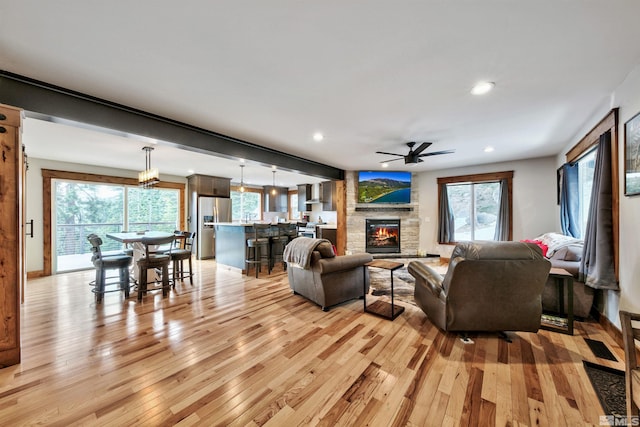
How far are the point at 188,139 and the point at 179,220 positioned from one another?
4.79 metres

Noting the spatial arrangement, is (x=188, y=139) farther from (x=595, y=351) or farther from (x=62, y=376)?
(x=595, y=351)

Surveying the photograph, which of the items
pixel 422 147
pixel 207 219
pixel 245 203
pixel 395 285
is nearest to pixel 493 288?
pixel 395 285

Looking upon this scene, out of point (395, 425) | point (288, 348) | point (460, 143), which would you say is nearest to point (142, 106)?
point (288, 348)

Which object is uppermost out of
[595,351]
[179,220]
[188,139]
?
[188,139]

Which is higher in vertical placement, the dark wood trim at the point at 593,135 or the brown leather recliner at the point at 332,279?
the dark wood trim at the point at 593,135

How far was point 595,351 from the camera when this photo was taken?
7.50ft

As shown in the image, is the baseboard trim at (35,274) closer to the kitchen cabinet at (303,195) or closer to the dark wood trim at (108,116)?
the dark wood trim at (108,116)

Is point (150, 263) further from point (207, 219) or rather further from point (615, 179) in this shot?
point (615, 179)

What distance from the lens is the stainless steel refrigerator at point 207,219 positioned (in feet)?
23.5

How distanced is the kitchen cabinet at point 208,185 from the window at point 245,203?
2.82 ft

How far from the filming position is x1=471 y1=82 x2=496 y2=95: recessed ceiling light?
2.38 m

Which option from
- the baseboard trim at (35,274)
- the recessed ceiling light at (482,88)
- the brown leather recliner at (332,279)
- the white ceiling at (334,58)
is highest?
the white ceiling at (334,58)

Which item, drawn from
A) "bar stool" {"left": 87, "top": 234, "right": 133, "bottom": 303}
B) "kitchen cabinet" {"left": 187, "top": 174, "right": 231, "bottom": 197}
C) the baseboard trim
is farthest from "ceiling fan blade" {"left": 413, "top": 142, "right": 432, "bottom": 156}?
the baseboard trim

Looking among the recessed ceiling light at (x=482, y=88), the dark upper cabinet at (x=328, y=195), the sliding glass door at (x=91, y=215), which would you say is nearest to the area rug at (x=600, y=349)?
the recessed ceiling light at (x=482, y=88)
